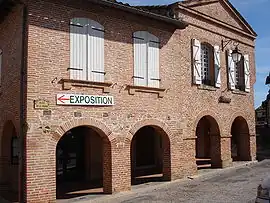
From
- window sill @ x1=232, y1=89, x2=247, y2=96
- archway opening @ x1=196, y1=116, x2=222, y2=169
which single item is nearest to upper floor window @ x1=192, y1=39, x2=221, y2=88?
window sill @ x1=232, y1=89, x2=247, y2=96

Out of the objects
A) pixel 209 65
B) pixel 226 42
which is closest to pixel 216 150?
pixel 209 65

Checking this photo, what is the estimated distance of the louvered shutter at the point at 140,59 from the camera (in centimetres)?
1255

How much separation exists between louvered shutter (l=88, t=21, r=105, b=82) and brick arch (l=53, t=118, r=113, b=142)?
133cm

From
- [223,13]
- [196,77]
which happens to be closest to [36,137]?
[196,77]

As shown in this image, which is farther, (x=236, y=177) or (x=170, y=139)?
(x=236, y=177)

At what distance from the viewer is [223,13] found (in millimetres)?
17594

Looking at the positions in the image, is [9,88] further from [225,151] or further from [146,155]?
[225,151]

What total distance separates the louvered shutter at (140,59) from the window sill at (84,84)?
53.0 inches

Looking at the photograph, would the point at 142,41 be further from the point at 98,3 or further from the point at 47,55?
the point at 47,55

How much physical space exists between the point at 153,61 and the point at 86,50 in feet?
9.50

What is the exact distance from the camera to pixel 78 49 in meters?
11.0

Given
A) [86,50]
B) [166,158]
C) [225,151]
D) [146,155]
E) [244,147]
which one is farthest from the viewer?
[244,147]

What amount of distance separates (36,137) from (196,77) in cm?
766

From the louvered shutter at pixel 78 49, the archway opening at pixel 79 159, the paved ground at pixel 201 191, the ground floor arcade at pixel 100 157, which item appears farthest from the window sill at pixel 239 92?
the louvered shutter at pixel 78 49
